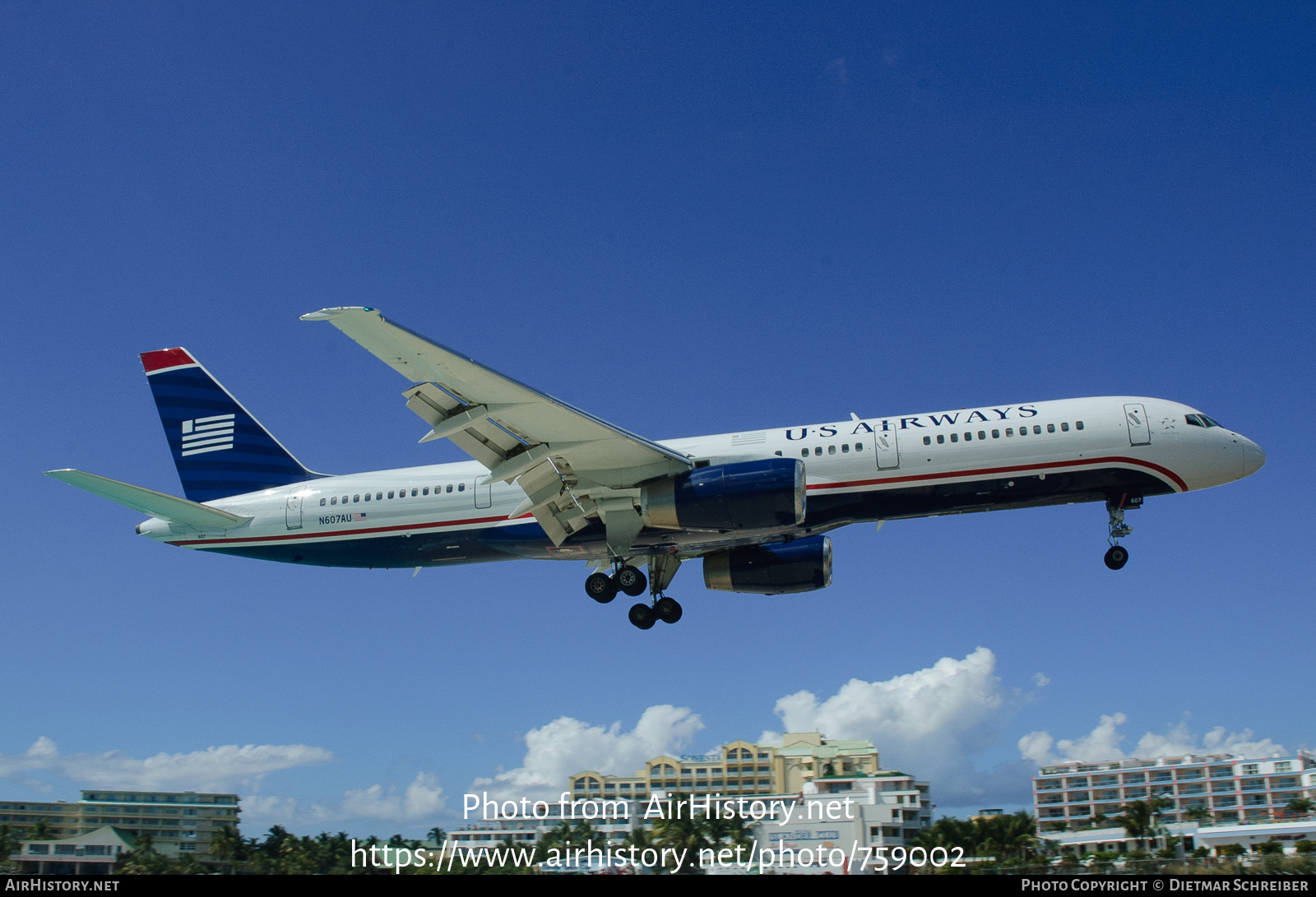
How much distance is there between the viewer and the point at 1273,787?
8450 centimetres

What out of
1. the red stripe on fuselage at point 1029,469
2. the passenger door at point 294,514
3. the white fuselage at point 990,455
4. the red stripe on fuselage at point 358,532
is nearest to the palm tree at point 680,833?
the red stripe on fuselage at point 358,532

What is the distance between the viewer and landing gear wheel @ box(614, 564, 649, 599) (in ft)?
90.3

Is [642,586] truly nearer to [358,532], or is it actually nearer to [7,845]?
[358,532]

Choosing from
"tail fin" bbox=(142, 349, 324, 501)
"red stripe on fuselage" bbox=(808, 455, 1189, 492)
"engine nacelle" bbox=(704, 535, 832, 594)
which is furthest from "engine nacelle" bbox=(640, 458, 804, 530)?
"tail fin" bbox=(142, 349, 324, 501)

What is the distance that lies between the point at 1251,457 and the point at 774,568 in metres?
12.7

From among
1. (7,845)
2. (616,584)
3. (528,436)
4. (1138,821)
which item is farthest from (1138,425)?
(1138,821)

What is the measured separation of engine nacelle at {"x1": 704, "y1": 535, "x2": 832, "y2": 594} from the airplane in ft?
0.16

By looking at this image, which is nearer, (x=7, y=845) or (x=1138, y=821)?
(x=7, y=845)

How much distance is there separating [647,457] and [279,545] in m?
12.3

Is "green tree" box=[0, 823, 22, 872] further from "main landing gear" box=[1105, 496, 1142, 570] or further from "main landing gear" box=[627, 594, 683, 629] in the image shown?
"main landing gear" box=[1105, 496, 1142, 570]

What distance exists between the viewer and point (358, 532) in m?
28.3

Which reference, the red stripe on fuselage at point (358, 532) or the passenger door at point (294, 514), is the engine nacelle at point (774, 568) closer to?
the red stripe on fuselage at point (358, 532)

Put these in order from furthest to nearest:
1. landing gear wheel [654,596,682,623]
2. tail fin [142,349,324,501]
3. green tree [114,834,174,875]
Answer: tail fin [142,349,324,501] < landing gear wheel [654,596,682,623] < green tree [114,834,174,875]
